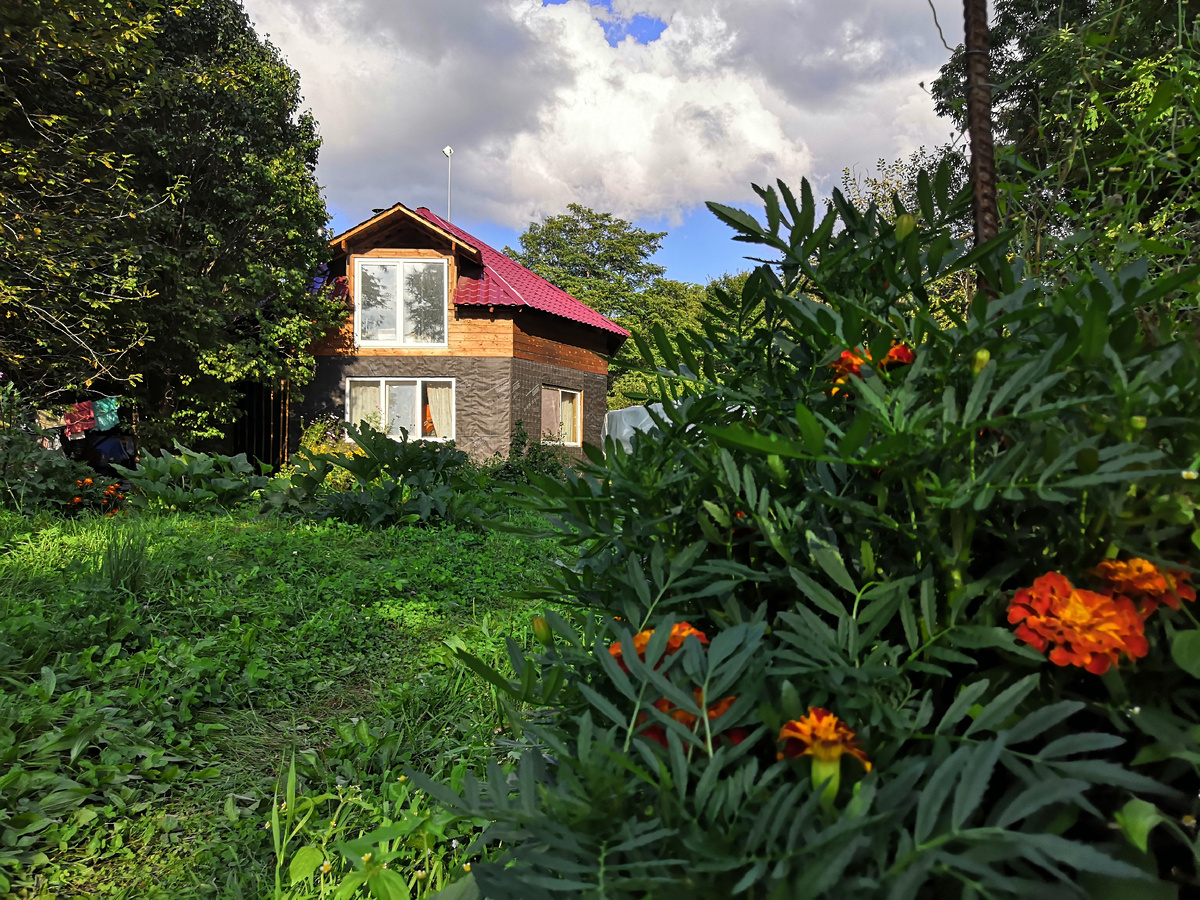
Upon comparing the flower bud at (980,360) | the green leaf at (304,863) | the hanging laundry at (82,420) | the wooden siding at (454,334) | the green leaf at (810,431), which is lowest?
the green leaf at (304,863)

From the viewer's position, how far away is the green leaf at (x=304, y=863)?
1616mm

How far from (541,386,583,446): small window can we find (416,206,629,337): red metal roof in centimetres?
164

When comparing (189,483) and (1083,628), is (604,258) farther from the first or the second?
(1083,628)

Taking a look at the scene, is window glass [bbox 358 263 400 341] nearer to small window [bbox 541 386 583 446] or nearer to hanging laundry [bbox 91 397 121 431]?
small window [bbox 541 386 583 446]

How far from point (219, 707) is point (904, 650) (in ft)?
8.25

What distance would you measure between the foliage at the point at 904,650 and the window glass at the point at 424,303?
1383 centimetres

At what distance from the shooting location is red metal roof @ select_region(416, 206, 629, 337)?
13.9 meters

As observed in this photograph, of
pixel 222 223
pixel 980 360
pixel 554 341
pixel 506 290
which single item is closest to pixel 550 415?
pixel 554 341

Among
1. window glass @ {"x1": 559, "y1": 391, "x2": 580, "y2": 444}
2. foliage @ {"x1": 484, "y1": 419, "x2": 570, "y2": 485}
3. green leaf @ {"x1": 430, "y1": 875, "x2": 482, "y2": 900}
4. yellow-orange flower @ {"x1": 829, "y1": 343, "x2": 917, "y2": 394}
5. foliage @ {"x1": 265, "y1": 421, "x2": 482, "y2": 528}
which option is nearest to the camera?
yellow-orange flower @ {"x1": 829, "y1": 343, "x2": 917, "y2": 394}

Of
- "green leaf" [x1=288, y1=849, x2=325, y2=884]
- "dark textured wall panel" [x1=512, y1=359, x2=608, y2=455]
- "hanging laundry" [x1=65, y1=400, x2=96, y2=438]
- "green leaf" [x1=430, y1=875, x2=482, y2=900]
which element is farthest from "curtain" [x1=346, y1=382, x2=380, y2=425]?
"green leaf" [x1=430, y1=875, x2=482, y2=900]

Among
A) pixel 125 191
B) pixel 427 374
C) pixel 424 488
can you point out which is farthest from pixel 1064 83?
pixel 427 374

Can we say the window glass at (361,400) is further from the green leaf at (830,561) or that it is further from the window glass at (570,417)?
the green leaf at (830,561)

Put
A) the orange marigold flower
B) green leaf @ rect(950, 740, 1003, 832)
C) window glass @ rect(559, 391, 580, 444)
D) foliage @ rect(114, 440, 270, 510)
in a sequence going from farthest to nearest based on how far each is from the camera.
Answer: window glass @ rect(559, 391, 580, 444), foliage @ rect(114, 440, 270, 510), the orange marigold flower, green leaf @ rect(950, 740, 1003, 832)

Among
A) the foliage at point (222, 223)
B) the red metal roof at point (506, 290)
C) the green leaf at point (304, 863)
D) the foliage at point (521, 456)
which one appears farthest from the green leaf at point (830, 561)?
the red metal roof at point (506, 290)
